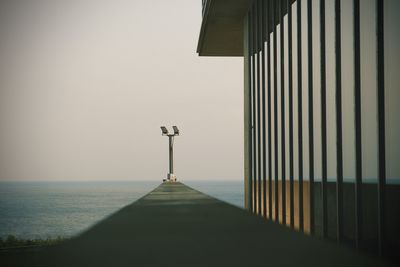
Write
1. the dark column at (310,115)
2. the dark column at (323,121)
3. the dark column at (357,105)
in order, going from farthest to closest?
the dark column at (310,115) → the dark column at (323,121) → the dark column at (357,105)

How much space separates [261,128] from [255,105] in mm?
711

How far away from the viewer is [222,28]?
1134cm

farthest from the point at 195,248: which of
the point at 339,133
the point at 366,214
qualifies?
the point at 339,133

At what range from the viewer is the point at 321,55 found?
5.71 m

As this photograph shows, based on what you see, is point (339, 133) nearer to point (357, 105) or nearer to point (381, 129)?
point (357, 105)

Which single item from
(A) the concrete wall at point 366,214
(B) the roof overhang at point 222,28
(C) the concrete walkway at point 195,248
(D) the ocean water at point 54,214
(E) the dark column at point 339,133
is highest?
(B) the roof overhang at point 222,28

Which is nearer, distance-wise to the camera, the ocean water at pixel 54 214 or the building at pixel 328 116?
the building at pixel 328 116

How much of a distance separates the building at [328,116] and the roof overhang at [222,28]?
103 millimetres

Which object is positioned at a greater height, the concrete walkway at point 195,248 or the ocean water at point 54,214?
the concrete walkway at point 195,248

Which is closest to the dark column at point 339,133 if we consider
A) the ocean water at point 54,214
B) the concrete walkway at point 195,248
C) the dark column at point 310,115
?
the concrete walkway at point 195,248

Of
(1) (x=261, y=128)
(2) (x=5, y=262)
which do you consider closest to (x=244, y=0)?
(1) (x=261, y=128)

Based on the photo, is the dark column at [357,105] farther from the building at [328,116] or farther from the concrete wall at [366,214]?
the concrete wall at [366,214]

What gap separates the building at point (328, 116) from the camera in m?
4.39

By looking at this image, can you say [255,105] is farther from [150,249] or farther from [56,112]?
[56,112]
